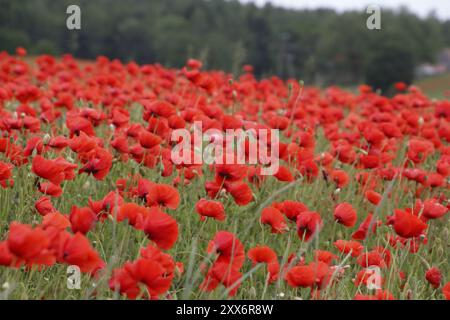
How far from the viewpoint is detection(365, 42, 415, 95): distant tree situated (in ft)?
106

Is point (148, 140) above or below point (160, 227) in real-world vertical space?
above

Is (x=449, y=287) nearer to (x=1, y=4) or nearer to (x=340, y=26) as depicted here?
(x=1, y=4)

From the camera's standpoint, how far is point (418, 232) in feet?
6.66

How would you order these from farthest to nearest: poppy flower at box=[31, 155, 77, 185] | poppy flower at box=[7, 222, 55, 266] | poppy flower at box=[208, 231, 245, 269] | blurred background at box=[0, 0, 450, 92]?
blurred background at box=[0, 0, 450, 92]
poppy flower at box=[31, 155, 77, 185]
poppy flower at box=[208, 231, 245, 269]
poppy flower at box=[7, 222, 55, 266]

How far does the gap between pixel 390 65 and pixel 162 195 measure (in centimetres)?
3363

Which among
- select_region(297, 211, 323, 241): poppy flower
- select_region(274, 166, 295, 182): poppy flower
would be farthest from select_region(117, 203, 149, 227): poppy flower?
select_region(274, 166, 295, 182): poppy flower

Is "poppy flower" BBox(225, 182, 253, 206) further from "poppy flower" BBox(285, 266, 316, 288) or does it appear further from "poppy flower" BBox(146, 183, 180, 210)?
"poppy flower" BBox(285, 266, 316, 288)

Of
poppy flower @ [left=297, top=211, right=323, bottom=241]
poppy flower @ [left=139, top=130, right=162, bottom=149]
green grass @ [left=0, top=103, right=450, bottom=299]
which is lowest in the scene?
green grass @ [left=0, top=103, right=450, bottom=299]

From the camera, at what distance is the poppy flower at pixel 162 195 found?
1.98 meters

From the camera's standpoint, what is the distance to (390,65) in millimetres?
34031

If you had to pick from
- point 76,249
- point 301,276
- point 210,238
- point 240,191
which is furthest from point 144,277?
point 210,238

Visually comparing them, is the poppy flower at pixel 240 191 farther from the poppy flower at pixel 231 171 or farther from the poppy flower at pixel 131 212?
the poppy flower at pixel 131 212

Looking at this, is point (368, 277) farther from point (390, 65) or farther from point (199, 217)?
point (390, 65)
